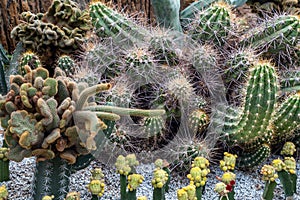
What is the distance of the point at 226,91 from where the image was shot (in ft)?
9.14

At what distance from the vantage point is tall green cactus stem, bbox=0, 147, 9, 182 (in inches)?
82.6

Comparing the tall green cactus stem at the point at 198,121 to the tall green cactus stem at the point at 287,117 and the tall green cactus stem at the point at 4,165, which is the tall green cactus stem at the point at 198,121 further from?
the tall green cactus stem at the point at 4,165

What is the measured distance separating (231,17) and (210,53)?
1.08 ft

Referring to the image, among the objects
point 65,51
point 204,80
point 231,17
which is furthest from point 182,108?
point 65,51

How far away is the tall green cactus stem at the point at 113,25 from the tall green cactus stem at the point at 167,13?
0.88ft

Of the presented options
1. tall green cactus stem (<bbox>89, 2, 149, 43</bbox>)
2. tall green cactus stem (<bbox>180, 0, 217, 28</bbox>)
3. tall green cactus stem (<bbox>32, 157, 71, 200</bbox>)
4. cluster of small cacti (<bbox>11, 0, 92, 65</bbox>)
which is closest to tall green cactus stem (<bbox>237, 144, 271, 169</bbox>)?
tall green cactus stem (<bbox>89, 2, 149, 43</bbox>)

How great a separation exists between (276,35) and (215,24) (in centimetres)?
37

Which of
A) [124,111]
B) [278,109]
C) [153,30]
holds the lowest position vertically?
[278,109]

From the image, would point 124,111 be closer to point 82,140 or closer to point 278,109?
point 82,140

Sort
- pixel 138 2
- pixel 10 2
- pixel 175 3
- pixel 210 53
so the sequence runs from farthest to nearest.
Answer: pixel 138 2 → pixel 10 2 → pixel 175 3 → pixel 210 53

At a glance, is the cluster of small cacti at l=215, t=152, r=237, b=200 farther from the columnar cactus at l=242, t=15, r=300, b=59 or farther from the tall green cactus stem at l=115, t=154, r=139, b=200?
the columnar cactus at l=242, t=15, r=300, b=59

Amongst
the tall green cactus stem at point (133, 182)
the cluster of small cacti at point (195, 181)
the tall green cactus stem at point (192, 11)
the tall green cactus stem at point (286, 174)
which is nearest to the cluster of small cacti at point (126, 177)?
the tall green cactus stem at point (133, 182)

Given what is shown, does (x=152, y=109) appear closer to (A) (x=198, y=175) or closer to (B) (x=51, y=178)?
(A) (x=198, y=175)

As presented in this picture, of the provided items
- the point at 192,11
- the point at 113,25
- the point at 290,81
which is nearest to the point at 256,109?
the point at 290,81
